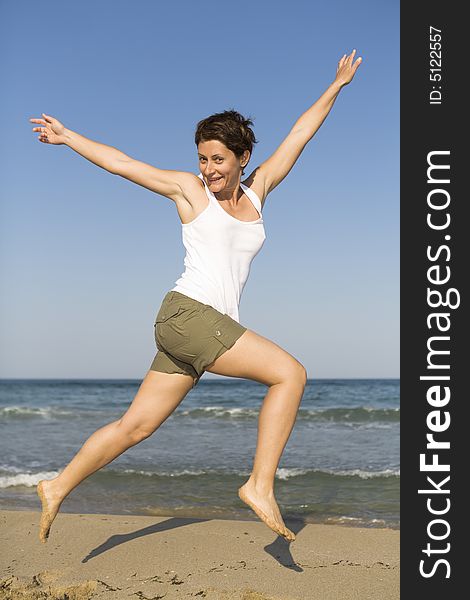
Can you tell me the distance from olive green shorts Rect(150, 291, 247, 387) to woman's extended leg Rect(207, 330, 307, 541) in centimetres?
5

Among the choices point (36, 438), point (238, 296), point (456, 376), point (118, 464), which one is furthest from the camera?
point (36, 438)

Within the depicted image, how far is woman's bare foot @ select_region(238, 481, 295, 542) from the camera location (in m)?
3.41

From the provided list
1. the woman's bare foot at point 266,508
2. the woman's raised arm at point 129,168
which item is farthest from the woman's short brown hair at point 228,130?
the woman's bare foot at point 266,508

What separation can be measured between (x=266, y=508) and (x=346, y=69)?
2.39 m

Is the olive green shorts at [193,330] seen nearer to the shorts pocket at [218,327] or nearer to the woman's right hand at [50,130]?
the shorts pocket at [218,327]

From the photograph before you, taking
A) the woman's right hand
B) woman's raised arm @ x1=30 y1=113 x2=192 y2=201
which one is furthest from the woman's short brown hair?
the woman's right hand

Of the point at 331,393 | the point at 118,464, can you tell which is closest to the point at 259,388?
the point at 331,393

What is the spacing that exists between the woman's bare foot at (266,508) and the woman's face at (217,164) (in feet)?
4.81

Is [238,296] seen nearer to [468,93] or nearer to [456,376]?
[456,376]

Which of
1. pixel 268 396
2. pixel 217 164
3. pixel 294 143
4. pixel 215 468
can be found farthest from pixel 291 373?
pixel 215 468

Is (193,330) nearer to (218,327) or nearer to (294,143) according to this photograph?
(218,327)

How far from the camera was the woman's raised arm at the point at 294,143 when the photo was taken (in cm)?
390

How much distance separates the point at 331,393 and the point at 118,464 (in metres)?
19.6

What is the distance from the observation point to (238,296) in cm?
360
